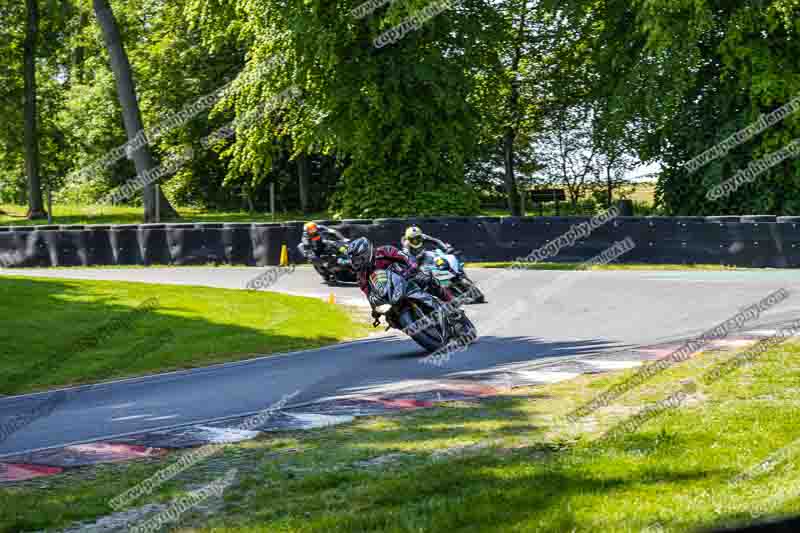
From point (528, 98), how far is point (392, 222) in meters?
13.8

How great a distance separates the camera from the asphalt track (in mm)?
11164

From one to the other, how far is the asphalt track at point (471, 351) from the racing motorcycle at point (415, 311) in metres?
0.34

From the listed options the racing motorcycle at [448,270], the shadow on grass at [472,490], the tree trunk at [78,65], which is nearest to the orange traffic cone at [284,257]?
the racing motorcycle at [448,270]

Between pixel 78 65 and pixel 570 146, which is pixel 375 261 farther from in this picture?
pixel 78 65

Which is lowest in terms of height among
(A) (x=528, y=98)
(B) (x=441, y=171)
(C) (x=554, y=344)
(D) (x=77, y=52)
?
(C) (x=554, y=344)

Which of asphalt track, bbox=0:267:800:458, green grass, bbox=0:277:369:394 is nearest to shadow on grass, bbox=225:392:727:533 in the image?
asphalt track, bbox=0:267:800:458

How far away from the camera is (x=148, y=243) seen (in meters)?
31.6

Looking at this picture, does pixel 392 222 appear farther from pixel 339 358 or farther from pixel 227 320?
pixel 339 358

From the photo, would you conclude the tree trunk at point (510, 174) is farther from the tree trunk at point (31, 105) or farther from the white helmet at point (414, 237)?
the white helmet at point (414, 237)

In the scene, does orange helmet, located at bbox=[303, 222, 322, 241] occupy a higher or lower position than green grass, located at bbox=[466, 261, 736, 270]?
higher

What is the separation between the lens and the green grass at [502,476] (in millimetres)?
6113

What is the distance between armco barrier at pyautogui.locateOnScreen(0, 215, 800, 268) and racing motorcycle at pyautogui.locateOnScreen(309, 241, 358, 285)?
14.0 feet

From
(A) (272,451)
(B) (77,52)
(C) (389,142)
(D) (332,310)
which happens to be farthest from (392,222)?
(B) (77,52)

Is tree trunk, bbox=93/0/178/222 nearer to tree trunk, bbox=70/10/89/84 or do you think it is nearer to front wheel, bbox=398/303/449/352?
tree trunk, bbox=70/10/89/84
